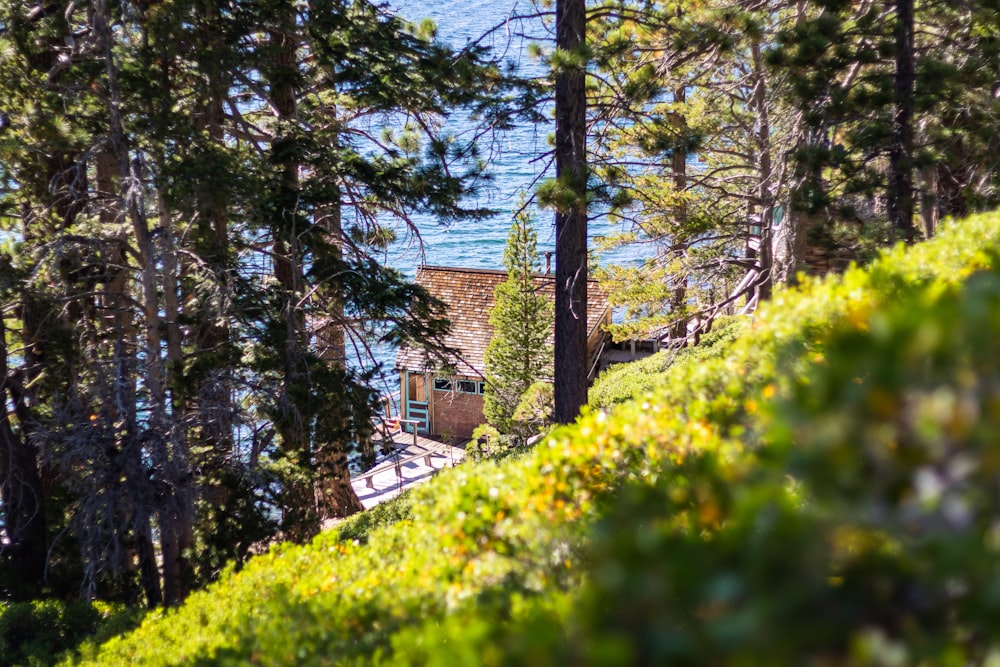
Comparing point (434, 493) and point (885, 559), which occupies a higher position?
point (885, 559)

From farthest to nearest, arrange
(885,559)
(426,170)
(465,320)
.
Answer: (465,320) → (426,170) → (885,559)

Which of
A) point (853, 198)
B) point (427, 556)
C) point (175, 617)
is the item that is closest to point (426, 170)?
point (853, 198)

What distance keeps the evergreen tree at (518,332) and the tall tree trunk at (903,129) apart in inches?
558

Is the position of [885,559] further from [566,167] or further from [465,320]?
[465,320]

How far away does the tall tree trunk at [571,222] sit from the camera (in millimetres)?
9655

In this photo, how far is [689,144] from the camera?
1052cm

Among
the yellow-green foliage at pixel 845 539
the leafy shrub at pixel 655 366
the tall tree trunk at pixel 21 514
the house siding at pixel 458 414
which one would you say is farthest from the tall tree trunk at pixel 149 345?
the house siding at pixel 458 414

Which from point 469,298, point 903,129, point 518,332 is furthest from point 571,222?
point 469,298

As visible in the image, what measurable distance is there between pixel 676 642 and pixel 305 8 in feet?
39.8

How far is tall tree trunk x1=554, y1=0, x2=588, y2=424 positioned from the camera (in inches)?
380

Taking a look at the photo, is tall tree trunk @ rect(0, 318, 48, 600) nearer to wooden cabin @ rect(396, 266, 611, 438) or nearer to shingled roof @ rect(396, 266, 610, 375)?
wooden cabin @ rect(396, 266, 611, 438)

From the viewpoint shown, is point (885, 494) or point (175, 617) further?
point (175, 617)

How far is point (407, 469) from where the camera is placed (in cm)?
2802

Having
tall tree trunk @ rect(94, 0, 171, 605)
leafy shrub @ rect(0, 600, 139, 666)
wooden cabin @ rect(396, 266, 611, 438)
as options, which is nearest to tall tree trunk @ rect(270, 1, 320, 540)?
tall tree trunk @ rect(94, 0, 171, 605)
